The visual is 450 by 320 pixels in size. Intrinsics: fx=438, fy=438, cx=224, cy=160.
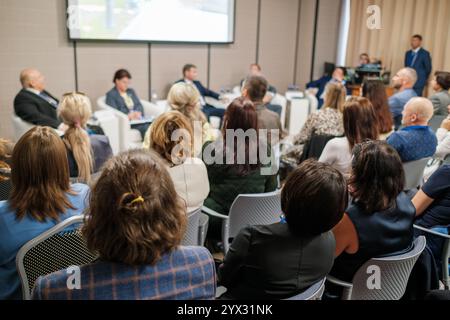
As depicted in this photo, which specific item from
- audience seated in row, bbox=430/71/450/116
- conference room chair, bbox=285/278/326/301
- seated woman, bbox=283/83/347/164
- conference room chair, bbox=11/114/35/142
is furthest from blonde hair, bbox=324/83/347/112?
conference room chair, bbox=11/114/35/142

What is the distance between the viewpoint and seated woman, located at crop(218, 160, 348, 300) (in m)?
1.53

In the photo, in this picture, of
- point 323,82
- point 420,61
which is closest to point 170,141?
point 323,82

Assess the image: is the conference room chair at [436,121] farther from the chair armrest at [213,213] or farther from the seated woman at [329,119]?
the chair armrest at [213,213]

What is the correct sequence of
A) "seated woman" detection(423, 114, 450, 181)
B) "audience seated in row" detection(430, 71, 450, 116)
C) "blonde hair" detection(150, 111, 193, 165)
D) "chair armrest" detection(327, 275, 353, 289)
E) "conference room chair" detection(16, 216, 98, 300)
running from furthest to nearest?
"audience seated in row" detection(430, 71, 450, 116)
"seated woman" detection(423, 114, 450, 181)
"blonde hair" detection(150, 111, 193, 165)
"chair armrest" detection(327, 275, 353, 289)
"conference room chair" detection(16, 216, 98, 300)

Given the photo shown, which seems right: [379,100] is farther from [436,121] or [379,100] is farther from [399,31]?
[399,31]

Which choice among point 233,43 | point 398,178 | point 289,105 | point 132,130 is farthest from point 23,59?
point 398,178

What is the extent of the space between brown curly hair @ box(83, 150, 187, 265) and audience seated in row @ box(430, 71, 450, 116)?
3.78 m

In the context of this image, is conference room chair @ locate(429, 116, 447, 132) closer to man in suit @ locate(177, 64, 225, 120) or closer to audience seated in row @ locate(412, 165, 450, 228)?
audience seated in row @ locate(412, 165, 450, 228)

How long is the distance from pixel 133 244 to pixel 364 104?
237 centimetres

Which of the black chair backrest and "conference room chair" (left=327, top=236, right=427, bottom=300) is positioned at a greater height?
the black chair backrest

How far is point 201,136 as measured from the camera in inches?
138

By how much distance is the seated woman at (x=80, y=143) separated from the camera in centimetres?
276

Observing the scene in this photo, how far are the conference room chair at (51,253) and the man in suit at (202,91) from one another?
464 cm

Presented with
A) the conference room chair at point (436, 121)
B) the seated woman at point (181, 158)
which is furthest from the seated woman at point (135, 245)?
the conference room chair at point (436, 121)
